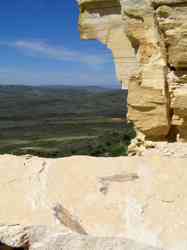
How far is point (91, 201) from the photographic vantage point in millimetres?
3869

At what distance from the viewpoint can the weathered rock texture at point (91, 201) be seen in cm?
289

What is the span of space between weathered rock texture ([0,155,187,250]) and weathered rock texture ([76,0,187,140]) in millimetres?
3580

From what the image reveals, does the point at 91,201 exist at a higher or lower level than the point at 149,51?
lower

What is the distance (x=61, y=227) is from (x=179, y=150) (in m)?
5.40

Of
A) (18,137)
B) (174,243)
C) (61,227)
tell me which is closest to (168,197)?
(174,243)

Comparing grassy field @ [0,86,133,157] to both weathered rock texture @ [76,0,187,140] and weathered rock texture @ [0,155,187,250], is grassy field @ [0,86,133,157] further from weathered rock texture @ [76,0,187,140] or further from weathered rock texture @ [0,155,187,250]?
weathered rock texture @ [0,155,187,250]

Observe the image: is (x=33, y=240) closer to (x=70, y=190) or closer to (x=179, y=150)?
(x=70, y=190)

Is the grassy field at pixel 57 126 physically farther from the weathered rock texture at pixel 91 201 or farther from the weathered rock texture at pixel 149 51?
the weathered rock texture at pixel 91 201

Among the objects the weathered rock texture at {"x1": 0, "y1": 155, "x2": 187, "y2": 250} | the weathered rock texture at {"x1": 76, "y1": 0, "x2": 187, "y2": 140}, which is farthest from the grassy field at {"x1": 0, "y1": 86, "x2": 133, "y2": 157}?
the weathered rock texture at {"x1": 0, "y1": 155, "x2": 187, "y2": 250}

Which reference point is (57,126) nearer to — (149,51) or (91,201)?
(149,51)

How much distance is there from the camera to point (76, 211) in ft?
12.3

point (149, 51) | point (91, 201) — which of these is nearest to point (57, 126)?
point (149, 51)

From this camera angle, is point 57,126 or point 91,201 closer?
point 91,201

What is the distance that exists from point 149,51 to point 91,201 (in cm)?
497
